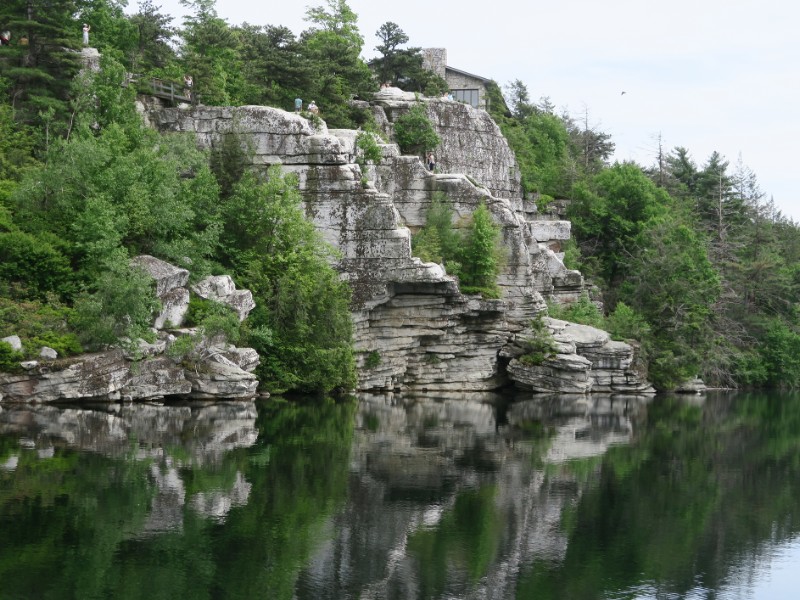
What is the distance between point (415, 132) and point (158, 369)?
26.4 metres

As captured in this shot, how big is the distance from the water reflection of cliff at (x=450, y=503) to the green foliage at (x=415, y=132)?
872 inches

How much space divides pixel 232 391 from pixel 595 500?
1901 cm

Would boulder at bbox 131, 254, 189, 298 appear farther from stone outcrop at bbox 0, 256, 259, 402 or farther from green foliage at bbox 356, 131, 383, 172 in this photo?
green foliage at bbox 356, 131, 383, 172

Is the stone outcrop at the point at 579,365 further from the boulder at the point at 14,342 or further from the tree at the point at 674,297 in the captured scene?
the boulder at the point at 14,342

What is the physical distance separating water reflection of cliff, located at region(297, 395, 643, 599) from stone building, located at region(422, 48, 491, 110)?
1499 inches

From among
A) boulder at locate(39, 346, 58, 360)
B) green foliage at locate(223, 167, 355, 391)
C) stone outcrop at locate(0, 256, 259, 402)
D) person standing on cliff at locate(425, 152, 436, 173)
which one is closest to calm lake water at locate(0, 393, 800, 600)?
stone outcrop at locate(0, 256, 259, 402)

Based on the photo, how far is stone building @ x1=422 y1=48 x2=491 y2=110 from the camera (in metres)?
72.6

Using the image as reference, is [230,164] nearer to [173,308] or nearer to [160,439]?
[173,308]

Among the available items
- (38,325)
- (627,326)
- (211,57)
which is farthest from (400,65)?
(38,325)

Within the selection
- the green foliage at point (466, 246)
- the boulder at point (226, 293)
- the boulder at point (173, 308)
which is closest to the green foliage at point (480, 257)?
the green foliage at point (466, 246)

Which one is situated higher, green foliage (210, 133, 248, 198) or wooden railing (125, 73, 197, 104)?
wooden railing (125, 73, 197, 104)

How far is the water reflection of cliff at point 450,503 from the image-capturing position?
692 inches

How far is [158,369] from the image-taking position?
37500 millimetres

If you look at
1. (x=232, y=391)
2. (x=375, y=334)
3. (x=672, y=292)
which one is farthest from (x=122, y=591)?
(x=672, y=292)
